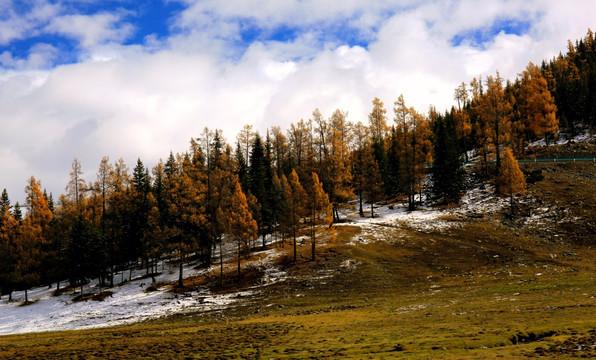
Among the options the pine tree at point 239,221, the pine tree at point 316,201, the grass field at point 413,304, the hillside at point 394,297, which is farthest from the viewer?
the pine tree at point 316,201

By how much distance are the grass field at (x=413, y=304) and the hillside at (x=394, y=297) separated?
0.45 ft

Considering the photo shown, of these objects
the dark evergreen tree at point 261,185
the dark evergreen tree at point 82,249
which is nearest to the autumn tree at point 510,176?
the dark evergreen tree at point 261,185

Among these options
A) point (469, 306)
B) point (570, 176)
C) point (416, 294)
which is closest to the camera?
point (469, 306)

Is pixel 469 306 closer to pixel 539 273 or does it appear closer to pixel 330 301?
pixel 330 301

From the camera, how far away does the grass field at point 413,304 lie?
16.8 metres

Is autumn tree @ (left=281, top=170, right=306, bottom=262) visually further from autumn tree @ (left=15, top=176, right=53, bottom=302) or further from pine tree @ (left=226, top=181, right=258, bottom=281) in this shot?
autumn tree @ (left=15, top=176, right=53, bottom=302)

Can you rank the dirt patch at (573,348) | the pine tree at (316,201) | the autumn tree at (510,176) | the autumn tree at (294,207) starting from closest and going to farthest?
1. the dirt patch at (573,348)
2. the autumn tree at (294,207)
3. the pine tree at (316,201)
4. the autumn tree at (510,176)

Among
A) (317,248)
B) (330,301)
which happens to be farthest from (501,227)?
(330,301)

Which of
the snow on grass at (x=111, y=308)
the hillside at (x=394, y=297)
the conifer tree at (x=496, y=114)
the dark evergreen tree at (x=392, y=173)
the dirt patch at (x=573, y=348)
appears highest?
the conifer tree at (x=496, y=114)

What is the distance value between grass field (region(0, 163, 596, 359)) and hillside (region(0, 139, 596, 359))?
138mm

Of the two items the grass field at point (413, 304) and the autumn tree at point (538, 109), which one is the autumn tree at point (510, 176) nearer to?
the grass field at point (413, 304)

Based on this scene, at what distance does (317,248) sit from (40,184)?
52.3 meters

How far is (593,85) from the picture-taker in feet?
334

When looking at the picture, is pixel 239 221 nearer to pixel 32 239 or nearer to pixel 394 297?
pixel 394 297
